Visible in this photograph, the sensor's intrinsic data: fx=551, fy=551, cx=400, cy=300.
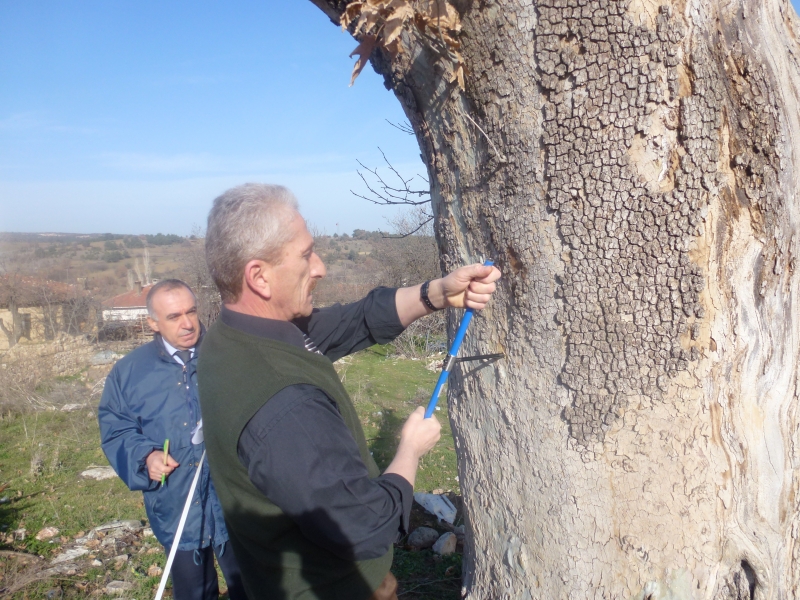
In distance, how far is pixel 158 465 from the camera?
9.33ft

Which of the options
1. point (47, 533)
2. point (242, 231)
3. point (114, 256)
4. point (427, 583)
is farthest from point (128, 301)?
point (114, 256)

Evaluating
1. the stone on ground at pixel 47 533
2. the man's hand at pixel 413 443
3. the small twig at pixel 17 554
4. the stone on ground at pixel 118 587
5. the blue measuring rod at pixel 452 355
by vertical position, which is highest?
the blue measuring rod at pixel 452 355

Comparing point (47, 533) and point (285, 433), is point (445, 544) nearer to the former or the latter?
point (285, 433)

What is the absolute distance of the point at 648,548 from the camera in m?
1.74

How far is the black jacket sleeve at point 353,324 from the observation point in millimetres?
2320

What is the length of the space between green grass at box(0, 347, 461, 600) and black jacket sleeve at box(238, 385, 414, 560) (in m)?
2.10

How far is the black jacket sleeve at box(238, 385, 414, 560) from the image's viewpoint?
1.39 metres

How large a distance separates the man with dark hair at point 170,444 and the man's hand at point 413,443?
1.60 m

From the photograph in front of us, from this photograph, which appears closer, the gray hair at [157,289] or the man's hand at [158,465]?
the man's hand at [158,465]

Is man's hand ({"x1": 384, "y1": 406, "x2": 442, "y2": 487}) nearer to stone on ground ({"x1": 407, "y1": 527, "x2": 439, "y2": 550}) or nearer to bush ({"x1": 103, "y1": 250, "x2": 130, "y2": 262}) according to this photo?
stone on ground ({"x1": 407, "y1": 527, "x2": 439, "y2": 550})

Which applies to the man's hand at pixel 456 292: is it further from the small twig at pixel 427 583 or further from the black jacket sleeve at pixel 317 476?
the small twig at pixel 427 583

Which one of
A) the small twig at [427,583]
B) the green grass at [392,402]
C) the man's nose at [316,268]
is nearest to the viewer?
the man's nose at [316,268]

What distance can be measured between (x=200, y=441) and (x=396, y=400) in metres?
5.64

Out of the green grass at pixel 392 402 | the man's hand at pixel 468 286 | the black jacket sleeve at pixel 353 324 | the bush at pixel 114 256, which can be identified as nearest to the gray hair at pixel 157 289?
the black jacket sleeve at pixel 353 324
